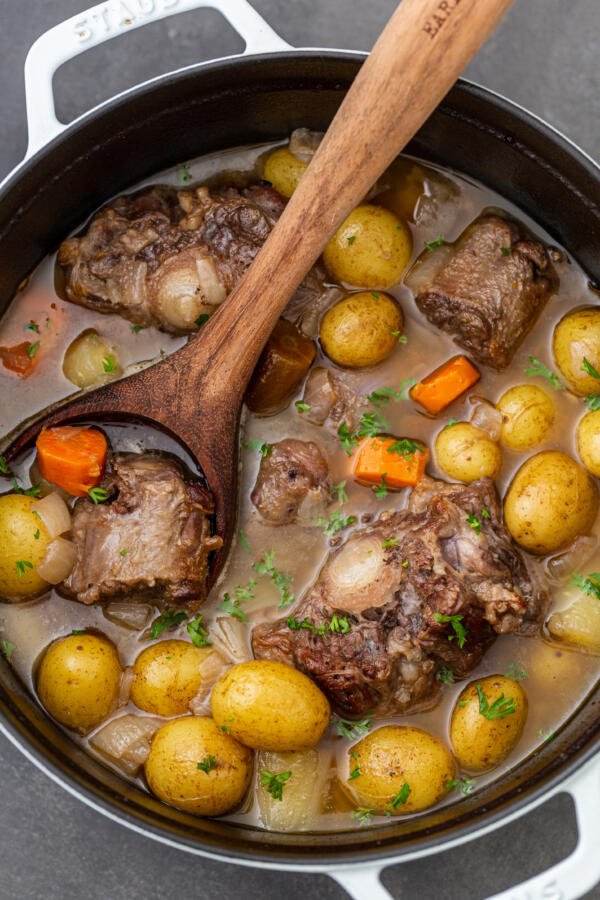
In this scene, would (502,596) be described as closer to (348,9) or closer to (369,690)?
(369,690)

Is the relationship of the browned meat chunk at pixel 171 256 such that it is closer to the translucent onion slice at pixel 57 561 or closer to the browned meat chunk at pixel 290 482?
the browned meat chunk at pixel 290 482

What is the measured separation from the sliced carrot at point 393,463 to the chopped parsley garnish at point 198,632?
62 centimetres

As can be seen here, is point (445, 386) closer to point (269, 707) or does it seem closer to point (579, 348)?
point (579, 348)

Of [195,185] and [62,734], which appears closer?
[62,734]

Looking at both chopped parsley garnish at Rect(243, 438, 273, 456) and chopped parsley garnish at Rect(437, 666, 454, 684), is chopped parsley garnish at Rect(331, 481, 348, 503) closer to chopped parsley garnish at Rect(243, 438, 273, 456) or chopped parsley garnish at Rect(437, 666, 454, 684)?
chopped parsley garnish at Rect(243, 438, 273, 456)

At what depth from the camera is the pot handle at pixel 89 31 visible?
235cm

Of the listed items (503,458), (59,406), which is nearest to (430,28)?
(503,458)

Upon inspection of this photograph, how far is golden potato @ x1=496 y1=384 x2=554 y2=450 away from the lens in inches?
104

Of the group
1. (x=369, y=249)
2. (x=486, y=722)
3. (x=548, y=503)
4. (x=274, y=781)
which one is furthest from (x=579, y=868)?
(x=369, y=249)

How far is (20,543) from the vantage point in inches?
99.7

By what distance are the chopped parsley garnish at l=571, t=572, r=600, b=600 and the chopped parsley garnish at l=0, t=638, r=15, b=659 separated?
161cm

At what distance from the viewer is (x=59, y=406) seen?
274 cm

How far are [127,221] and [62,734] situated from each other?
1.47 m

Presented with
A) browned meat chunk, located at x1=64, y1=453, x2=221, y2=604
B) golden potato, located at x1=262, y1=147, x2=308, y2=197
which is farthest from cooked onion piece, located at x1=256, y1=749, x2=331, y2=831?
golden potato, located at x1=262, y1=147, x2=308, y2=197
